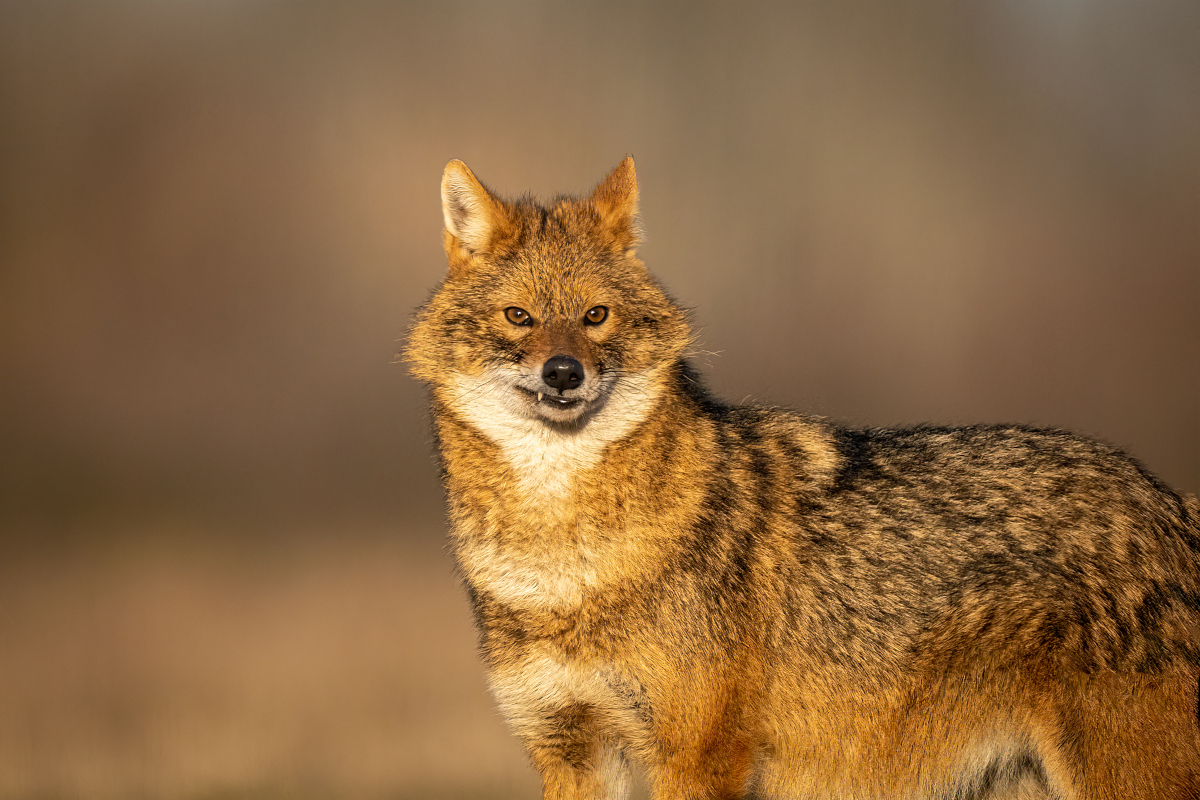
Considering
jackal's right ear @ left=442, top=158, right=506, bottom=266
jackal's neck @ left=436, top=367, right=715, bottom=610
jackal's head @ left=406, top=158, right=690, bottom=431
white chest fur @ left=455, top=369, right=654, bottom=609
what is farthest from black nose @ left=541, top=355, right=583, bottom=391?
jackal's right ear @ left=442, top=158, right=506, bottom=266

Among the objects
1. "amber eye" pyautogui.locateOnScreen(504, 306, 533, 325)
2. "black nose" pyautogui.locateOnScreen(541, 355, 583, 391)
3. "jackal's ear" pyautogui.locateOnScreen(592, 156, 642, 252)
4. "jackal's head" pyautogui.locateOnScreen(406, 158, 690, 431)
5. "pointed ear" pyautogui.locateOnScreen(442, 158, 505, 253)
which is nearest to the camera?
"black nose" pyautogui.locateOnScreen(541, 355, 583, 391)

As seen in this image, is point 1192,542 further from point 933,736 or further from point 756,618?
point 756,618

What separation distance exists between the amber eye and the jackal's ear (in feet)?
2.31

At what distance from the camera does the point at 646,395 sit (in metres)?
4.83

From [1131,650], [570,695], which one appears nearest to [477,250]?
[570,695]

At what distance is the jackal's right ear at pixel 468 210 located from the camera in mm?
4992

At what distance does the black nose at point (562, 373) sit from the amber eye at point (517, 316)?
369 millimetres

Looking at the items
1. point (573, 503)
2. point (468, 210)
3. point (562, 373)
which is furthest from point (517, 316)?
point (573, 503)

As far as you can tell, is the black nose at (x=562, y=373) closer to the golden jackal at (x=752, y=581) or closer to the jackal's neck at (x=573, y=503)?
the golden jackal at (x=752, y=581)

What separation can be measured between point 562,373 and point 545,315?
1.38ft

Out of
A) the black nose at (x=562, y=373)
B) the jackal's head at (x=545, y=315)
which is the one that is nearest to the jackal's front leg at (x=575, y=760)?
the jackal's head at (x=545, y=315)

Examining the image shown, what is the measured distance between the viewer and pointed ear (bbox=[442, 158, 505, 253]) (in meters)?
4.99

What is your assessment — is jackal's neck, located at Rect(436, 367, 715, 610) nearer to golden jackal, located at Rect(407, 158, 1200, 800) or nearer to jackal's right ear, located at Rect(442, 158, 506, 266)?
golden jackal, located at Rect(407, 158, 1200, 800)

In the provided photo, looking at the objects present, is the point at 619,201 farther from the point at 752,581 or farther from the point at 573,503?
the point at 752,581
